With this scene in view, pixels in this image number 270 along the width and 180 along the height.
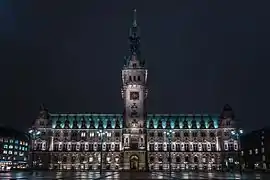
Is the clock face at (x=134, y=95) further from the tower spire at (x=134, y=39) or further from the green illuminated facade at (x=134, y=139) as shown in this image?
the tower spire at (x=134, y=39)

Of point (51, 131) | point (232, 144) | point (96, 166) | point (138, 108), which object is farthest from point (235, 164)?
point (51, 131)

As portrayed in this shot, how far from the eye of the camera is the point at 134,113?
14712cm

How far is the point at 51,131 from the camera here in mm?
157500

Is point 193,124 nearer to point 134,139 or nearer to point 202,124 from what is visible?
point 202,124

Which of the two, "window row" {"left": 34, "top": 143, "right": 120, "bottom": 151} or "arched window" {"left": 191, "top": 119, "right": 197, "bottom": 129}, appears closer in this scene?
"window row" {"left": 34, "top": 143, "right": 120, "bottom": 151}

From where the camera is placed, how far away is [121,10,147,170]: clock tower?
143 m

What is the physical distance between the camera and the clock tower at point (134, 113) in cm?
14288

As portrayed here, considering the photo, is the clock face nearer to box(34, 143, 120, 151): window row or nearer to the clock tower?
the clock tower

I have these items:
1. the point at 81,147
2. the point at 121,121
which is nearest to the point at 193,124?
the point at 121,121

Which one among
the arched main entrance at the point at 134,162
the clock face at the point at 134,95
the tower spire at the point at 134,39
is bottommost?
the arched main entrance at the point at 134,162

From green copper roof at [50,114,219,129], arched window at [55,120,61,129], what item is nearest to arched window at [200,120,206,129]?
green copper roof at [50,114,219,129]

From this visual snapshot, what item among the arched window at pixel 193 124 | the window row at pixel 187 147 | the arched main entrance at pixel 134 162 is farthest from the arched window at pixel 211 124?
the arched main entrance at pixel 134 162

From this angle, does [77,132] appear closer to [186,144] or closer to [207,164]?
[186,144]

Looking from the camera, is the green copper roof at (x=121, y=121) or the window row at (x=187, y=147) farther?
the green copper roof at (x=121, y=121)
